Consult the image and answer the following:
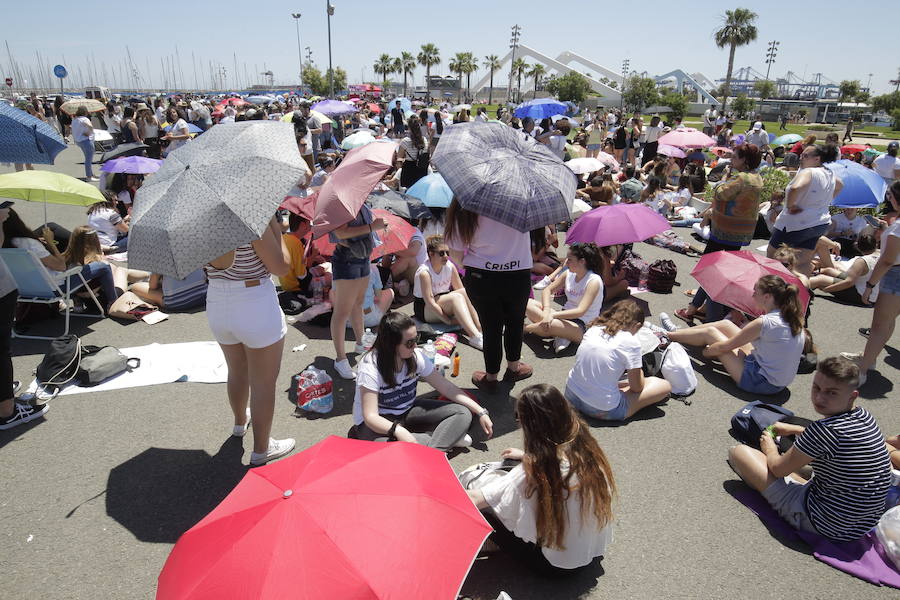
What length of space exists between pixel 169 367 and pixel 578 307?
4.03 m

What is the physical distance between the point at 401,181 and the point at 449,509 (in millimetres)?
9329

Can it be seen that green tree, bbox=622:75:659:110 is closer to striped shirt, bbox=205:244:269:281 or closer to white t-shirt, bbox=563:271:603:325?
white t-shirt, bbox=563:271:603:325

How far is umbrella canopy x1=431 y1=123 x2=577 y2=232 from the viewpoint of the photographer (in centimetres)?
337

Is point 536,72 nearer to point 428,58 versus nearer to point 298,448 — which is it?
point 428,58

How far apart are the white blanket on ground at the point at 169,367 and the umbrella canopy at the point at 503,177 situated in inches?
112

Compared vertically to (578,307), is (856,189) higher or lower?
Result: higher

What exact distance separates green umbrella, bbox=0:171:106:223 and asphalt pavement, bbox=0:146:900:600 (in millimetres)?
1539

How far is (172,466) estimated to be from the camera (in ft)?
11.5

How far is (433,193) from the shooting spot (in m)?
7.16

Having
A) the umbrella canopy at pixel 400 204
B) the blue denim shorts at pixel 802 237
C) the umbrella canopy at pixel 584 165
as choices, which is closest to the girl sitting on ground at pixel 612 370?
the blue denim shorts at pixel 802 237

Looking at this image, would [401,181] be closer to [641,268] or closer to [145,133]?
[641,268]

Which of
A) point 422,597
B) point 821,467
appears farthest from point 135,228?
point 821,467

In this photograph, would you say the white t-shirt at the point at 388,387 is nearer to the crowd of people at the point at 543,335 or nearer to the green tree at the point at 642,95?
the crowd of people at the point at 543,335

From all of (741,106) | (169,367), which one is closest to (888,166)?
(169,367)
